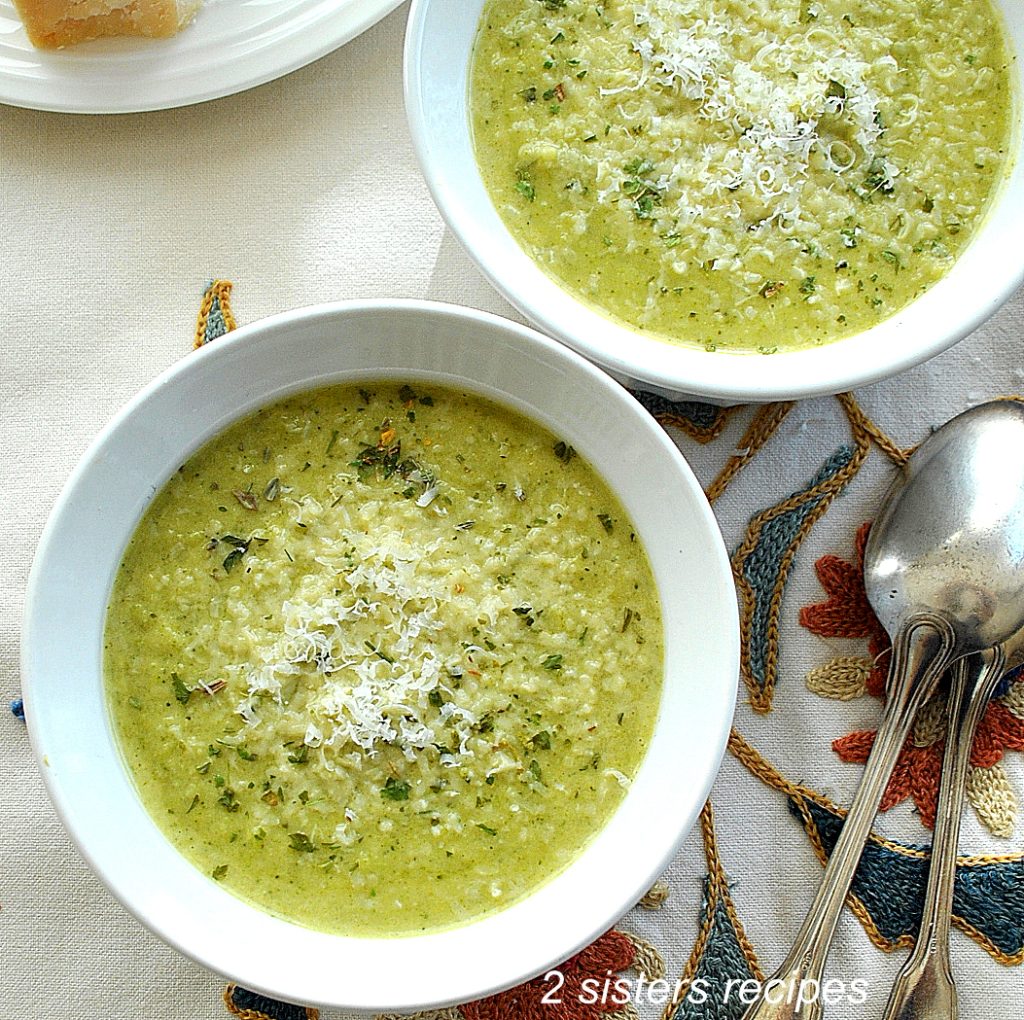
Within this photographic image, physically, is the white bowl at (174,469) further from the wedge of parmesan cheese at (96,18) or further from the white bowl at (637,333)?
the wedge of parmesan cheese at (96,18)

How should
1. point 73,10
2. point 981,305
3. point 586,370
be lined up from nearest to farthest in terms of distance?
point 586,370 → point 981,305 → point 73,10

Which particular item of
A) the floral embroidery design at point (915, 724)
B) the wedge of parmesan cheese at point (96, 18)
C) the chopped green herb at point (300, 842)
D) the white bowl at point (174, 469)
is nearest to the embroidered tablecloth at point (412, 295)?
the floral embroidery design at point (915, 724)

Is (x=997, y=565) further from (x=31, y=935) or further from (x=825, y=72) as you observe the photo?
(x=31, y=935)

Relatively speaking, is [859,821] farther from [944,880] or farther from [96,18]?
[96,18]

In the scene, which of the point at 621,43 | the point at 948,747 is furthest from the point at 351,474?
the point at 948,747

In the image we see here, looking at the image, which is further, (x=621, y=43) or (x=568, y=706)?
(x=621, y=43)
